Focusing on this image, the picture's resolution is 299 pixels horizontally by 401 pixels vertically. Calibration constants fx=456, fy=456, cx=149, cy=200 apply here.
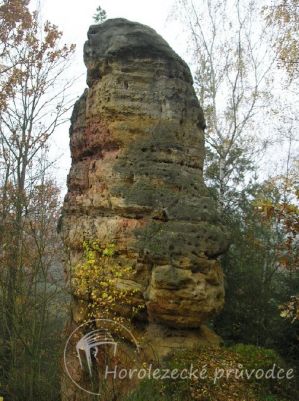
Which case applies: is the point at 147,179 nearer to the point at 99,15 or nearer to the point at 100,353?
the point at 100,353

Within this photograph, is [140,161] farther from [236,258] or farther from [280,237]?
[280,237]

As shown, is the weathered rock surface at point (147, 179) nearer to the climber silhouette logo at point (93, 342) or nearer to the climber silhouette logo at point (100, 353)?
the climber silhouette logo at point (100, 353)

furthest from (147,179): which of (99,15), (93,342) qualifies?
(99,15)

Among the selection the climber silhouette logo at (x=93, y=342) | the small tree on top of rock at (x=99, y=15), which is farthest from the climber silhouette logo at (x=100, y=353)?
the small tree on top of rock at (x=99, y=15)

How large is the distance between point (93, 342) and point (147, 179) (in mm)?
2958

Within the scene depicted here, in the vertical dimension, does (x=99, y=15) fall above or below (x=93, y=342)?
above

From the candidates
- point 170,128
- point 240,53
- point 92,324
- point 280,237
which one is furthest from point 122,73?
point 240,53

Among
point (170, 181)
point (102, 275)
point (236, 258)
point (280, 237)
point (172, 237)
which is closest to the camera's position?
point (102, 275)

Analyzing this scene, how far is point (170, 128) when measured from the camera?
8.46m

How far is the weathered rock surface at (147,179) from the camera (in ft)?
24.9

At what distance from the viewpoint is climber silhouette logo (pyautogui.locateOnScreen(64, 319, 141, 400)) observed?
24.2ft

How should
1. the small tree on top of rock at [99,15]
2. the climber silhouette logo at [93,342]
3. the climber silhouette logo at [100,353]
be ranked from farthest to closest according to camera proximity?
the small tree on top of rock at [99,15]
the climber silhouette logo at [93,342]
the climber silhouette logo at [100,353]

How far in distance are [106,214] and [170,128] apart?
6.50 feet

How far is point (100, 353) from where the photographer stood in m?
7.70
